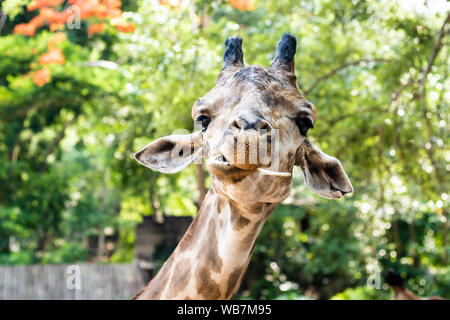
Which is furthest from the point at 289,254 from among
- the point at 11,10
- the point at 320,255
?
the point at 11,10

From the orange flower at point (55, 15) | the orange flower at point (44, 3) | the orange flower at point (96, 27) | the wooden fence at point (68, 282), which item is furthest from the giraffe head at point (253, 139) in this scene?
the wooden fence at point (68, 282)

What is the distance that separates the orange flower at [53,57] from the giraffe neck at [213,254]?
23.2 feet

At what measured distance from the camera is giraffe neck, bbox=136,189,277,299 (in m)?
2.38

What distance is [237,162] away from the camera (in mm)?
1951

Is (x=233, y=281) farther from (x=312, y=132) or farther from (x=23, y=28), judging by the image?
(x=23, y=28)

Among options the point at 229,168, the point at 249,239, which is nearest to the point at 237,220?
the point at 249,239

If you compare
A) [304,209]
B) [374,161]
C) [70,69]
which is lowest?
[304,209]

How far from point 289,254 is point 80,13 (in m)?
7.48

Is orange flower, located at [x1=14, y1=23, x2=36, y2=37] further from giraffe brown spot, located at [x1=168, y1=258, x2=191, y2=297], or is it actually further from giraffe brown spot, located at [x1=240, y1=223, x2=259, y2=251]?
giraffe brown spot, located at [x1=240, y1=223, x2=259, y2=251]

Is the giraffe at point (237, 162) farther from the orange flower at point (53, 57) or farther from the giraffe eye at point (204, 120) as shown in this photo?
the orange flower at point (53, 57)

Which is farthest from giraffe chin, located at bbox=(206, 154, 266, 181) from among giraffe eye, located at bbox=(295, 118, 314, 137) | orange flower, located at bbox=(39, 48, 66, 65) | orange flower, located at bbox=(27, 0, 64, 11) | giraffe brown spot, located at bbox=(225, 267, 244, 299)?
orange flower, located at bbox=(39, 48, 66, 65)
